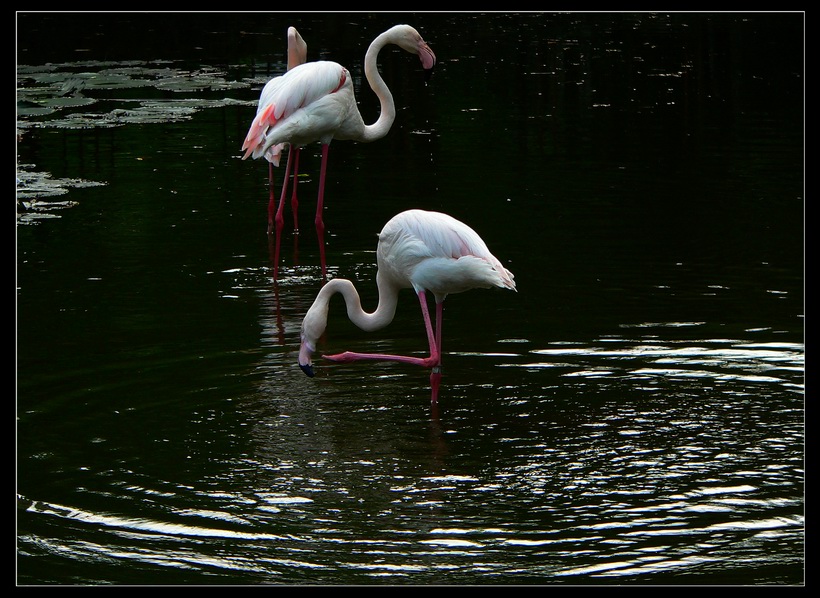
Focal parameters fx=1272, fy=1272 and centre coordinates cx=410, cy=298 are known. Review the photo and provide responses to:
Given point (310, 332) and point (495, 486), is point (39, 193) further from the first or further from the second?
point (495, 486)

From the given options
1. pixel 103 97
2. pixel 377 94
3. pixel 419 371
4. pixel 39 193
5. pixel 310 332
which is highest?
pixel 103 97

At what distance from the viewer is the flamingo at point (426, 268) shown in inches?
299

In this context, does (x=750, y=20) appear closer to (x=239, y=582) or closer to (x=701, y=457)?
(x=701, y=457)

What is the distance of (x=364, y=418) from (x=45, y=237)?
5.44 meters

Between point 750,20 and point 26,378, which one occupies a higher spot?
point 750,20

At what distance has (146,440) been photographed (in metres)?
6.85

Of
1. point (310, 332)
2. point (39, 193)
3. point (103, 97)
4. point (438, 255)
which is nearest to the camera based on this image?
point (310, 332)

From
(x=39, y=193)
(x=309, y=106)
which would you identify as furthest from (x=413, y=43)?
(x=39, y=193)

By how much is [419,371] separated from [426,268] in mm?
784

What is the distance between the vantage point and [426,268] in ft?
25.3

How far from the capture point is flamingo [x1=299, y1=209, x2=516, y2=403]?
7.59 metres

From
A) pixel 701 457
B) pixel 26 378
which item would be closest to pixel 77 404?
pixel 26 378

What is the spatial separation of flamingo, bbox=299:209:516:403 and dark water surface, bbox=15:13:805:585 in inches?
12.6

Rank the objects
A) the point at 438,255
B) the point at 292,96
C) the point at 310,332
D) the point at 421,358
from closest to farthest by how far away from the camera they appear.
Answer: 1. the point at 310,332
2. the point at 438,255
3. the point at 421,358
4. the point at 292,96
